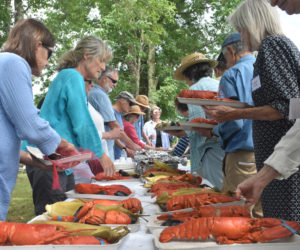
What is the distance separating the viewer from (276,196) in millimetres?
1658

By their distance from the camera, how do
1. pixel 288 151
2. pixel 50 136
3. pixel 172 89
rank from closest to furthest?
pixel 288 151
pixel 50 136
pixel 172 89

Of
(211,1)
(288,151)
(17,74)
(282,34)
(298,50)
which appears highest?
(211,1)

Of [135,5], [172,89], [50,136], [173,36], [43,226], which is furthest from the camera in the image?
[173,36]

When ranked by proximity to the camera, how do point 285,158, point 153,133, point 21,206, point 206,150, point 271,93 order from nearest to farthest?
1. point 285,158
2. point 271,93
3. point 206,150
4. point 21,206
5. point 153,133

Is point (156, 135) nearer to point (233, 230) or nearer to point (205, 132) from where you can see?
point (205, 132)

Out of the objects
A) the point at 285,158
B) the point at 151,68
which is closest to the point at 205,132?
the point at 285,158

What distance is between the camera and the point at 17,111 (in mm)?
1510

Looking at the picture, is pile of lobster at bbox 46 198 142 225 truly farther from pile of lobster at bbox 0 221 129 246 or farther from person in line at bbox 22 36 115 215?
person in line at bbox 22 36 115 215

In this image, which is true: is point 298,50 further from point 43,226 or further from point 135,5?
point 135,5

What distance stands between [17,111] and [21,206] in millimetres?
5461

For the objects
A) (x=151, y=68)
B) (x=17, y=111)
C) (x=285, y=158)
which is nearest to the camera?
A: (x=285, y=158)

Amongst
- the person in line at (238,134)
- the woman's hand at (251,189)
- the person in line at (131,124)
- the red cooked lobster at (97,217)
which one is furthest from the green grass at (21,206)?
the woman's hand at (251,189)

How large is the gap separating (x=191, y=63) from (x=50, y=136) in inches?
73.2

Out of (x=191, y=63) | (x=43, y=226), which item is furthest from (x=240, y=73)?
(x=43, y=226)
